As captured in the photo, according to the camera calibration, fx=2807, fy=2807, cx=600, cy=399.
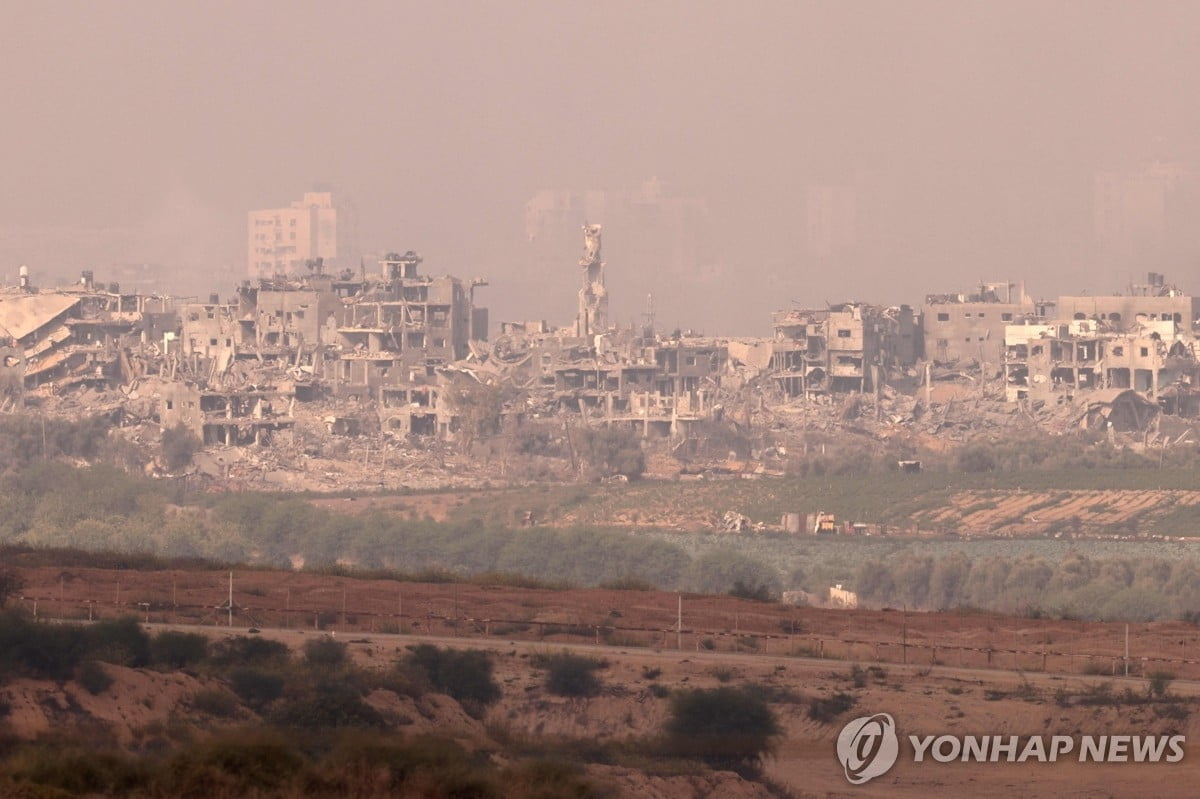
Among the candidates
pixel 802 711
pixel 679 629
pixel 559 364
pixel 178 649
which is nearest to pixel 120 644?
pixel 178 649

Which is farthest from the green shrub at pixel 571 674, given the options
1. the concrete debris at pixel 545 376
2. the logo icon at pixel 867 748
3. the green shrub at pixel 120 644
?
the concrete debris at pixel 545 376

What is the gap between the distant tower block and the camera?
134625 mm

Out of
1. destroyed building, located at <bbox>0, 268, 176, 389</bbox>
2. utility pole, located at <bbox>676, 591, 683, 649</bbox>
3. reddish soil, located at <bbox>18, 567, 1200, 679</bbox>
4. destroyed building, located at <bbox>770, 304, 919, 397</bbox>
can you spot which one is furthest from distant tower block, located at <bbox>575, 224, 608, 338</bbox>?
utility pole, located at <bbox>676, 591, 683, 649</bbox>

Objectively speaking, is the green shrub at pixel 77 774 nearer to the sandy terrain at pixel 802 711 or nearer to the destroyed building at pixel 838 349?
the sandy terrain at pixel 802 711

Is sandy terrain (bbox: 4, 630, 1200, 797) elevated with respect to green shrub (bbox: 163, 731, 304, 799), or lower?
lower

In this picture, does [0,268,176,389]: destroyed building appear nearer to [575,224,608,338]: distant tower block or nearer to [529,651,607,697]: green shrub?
[575,224,608,338]: distant tower block

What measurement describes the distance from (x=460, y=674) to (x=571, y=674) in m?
1.37

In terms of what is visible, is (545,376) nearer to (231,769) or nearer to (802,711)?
(802,711)

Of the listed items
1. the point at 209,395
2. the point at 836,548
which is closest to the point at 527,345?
the point at 209,395

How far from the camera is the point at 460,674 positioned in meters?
32.7

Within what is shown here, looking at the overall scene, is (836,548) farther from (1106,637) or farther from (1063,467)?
(1106,637)

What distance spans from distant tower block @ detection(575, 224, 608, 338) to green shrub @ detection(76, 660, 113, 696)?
10203cm

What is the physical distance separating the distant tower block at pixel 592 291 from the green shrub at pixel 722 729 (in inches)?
3999

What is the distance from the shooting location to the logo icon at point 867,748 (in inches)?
1128
